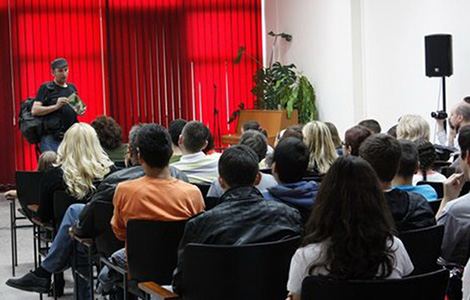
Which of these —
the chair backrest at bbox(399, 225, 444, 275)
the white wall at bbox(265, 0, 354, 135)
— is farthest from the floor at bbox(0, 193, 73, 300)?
the white wall at bbox(265, 0, 354, 135)

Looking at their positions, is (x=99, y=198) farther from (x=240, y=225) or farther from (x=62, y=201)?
(x=240, y=225)

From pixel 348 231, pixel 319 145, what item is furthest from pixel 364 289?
pixel 319 145

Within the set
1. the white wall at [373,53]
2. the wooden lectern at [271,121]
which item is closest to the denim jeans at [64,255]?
the white wall at [373,53]

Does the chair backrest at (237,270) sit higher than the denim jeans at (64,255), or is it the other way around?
the chair backrest at (237,270)

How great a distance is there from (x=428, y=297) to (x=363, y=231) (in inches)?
11.8

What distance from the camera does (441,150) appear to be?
6.80 meters

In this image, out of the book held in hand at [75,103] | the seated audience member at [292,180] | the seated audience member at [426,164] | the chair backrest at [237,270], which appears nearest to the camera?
the chair backrest at [237,270]

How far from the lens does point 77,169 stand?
5.68 metres

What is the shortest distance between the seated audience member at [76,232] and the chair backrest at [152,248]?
2.30ft

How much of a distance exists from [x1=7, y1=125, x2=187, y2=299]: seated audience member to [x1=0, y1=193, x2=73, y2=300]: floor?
324mm

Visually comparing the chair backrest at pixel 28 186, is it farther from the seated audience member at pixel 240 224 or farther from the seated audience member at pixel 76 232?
the seated audience member at pixel 240 224

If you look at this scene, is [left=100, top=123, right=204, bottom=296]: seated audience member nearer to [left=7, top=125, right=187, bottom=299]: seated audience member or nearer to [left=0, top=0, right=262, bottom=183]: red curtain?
[left=7, top=125, right=187, bottom=299]: seated audience member

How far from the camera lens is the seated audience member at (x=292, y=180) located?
4.12 meters

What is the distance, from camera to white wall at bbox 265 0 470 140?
9.72 metres
